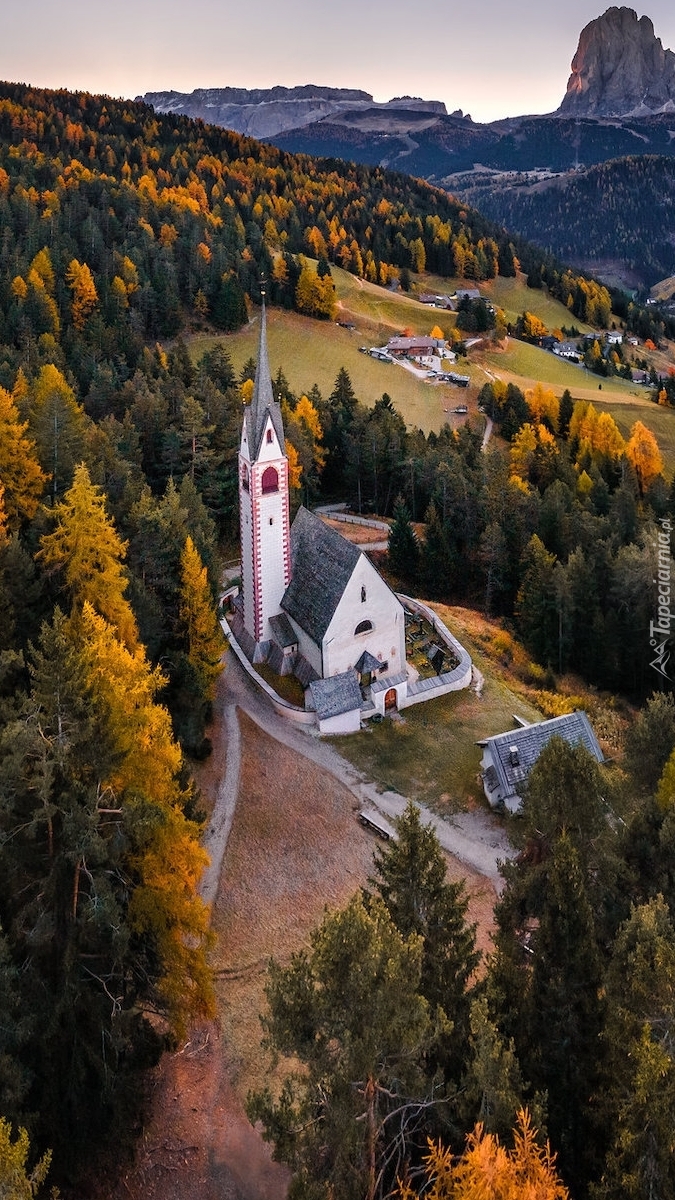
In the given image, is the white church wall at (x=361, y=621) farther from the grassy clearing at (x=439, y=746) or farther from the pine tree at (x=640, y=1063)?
the pine tree at (x=640, y=1063)

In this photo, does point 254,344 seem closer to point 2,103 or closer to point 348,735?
point 348,735

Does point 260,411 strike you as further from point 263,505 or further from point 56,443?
point 56,443

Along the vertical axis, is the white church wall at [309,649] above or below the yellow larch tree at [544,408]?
below

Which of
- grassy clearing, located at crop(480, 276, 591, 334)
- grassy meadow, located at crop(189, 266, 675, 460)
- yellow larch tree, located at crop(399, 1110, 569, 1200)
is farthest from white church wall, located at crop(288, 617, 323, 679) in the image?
grassy clearing, located at crop(480, 276, 591, 334)

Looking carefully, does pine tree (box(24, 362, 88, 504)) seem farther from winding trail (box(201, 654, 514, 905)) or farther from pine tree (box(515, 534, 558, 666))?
pine tree (box(515, 534, 558, 666))

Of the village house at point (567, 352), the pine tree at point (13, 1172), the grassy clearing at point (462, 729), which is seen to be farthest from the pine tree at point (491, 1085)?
the village house at point (567, 352)

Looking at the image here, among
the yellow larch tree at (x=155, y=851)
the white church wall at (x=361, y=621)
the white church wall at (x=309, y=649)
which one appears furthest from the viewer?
the white church wall at (x=309, y=649)
